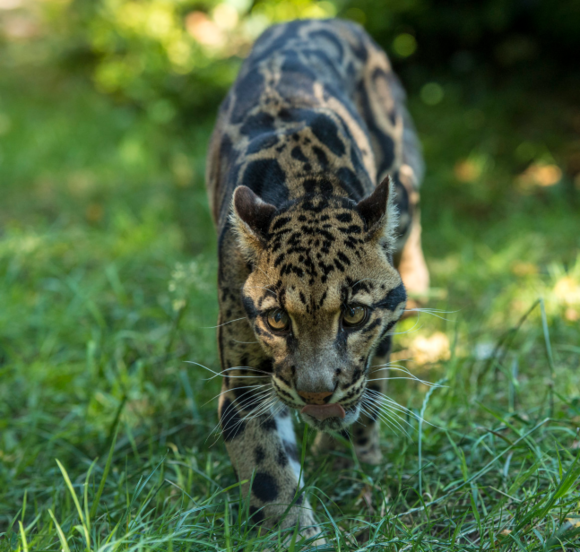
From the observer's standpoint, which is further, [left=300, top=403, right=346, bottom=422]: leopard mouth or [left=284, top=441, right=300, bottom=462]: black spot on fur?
[left=284, top=441, right=300, bottom=462]: black spot on fur

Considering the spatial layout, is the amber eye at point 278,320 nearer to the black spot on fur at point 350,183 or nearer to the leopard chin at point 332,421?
the leopard chin at point 332,421

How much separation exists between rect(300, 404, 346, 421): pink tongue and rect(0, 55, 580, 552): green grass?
496 mm

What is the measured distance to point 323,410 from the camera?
2.76 meters

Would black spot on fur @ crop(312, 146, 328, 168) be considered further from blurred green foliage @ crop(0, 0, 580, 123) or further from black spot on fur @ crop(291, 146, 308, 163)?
blurred green foliage @ crop(0, 0, 580, 123)

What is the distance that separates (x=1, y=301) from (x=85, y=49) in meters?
7.89

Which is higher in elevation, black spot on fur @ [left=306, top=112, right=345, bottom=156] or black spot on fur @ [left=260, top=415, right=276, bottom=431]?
black spot on fur @ [left=306, top=112, right=345, bottom=156]

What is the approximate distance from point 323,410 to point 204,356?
6.40ft

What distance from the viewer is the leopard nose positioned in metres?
2.69

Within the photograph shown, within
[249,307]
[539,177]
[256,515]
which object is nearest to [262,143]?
[249,307]

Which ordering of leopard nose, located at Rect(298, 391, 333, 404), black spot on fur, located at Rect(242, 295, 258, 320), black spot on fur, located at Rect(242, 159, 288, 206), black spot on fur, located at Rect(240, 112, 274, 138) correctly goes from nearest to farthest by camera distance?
leopard nose, located at Rect(298, 391, 333, 404) → black spot on fur, located at Rect(242, 295, 258, 320) → black spot on fur, located at Rect(242, 159, 288, 206) → black spot on fur, located at Rect(240, 112, 274, 138)

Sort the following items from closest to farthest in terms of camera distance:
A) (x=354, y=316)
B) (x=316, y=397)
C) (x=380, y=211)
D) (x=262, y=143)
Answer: (x=316, y=397), (x=354, y=316), (x=380, y=211), (x=262, y=143)

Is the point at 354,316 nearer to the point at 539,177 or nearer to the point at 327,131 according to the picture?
the point at 327,131

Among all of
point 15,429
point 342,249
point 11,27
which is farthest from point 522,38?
point 11,27

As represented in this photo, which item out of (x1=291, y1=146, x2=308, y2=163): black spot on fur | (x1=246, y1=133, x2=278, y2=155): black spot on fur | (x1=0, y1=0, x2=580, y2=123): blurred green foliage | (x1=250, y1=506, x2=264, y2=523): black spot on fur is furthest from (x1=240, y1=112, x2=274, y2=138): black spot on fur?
(x1=0, y1=0, x2=580, y2=123): blurred green foliage
